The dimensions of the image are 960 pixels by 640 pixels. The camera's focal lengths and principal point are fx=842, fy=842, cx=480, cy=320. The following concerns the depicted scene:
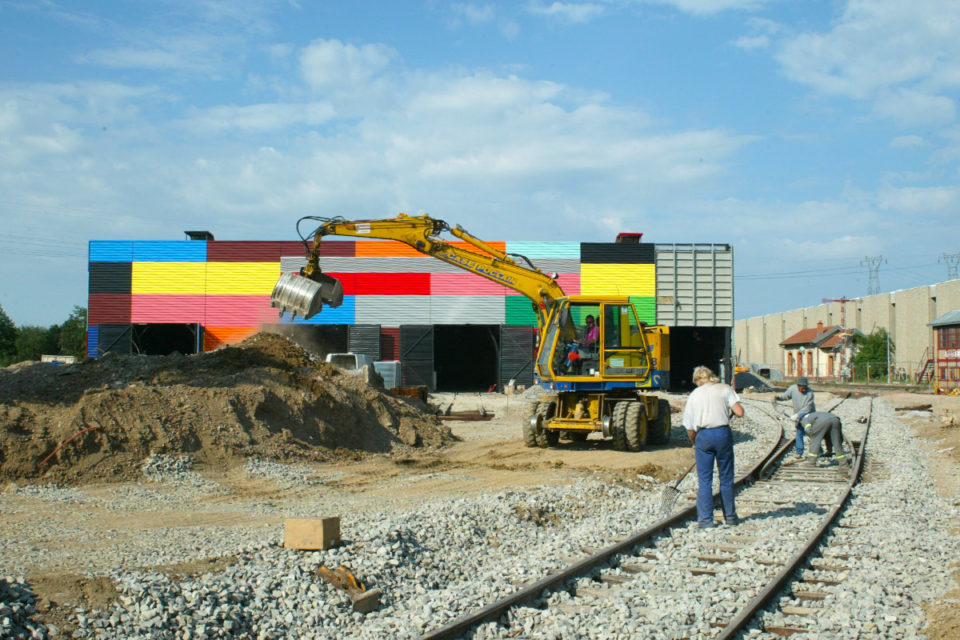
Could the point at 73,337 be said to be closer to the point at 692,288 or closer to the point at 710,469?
the point at 692,288

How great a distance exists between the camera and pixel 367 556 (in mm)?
7383

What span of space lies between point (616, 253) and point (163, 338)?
22.8 metres

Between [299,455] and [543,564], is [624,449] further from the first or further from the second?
[543,564]

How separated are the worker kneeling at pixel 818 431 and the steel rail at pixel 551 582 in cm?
583

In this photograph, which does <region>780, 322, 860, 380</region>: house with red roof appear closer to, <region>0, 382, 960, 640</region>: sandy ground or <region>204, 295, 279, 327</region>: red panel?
<region>204, 295, 279, 327</region>: red panel

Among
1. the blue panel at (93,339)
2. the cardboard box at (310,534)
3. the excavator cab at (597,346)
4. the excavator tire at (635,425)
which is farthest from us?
the blue panel at (93,339)

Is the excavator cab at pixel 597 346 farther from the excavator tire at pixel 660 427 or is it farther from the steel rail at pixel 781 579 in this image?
the steel rail at pixel 781 579

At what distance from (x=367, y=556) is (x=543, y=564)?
1586 mm

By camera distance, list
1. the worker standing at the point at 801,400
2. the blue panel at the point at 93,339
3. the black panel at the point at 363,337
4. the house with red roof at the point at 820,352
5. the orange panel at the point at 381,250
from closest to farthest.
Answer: the worker standing at the point at 801,400
the blue panel at the point at 93,339
the black panel at the point at 363,337
the orange panel at the point at 381,250
the house with red roof at the point at 820,352

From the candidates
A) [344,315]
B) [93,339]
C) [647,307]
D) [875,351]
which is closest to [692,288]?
[647,307]

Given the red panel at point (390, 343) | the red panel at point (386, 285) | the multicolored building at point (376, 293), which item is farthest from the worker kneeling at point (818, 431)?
the red panel at point (386, 285)

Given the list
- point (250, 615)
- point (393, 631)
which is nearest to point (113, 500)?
point (250, 615)

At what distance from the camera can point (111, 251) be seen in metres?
39.8

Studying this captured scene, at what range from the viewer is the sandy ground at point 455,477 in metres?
6.18
